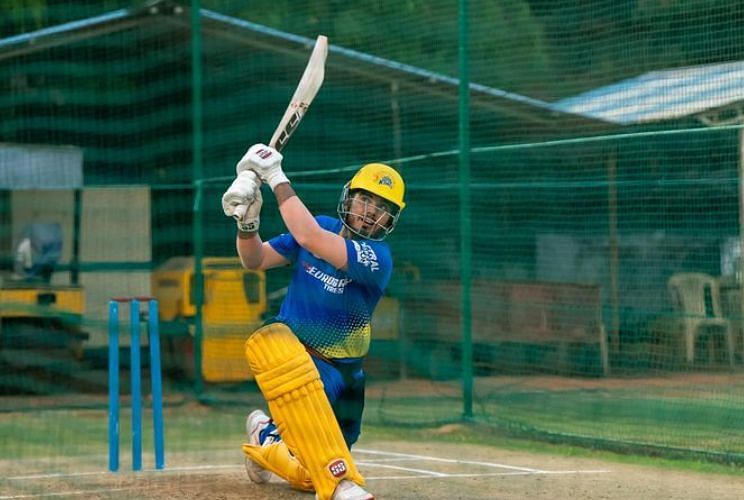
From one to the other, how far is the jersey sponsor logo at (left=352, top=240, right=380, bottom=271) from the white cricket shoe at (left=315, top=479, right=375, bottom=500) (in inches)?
41.3

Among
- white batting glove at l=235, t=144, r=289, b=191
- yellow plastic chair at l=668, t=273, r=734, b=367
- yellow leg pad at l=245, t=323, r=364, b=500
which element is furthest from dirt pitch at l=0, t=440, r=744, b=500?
white batting glove at l=235, t=144, r=289, b=191

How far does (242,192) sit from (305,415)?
1.12 metres

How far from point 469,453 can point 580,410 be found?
1.70 metres

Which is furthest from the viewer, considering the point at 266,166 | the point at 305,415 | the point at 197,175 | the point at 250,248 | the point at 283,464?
the point at 197,175

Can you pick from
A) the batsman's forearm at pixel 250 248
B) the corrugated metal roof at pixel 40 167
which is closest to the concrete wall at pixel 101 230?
the corrugated metal roof at pixel 40 167

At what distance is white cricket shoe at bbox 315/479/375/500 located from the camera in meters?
6.60

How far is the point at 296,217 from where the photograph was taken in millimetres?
6512

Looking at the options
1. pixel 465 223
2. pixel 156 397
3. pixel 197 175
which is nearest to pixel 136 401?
pixel 156 397

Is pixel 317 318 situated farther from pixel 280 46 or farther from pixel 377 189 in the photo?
pixel 280 46

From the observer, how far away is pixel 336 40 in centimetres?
1388

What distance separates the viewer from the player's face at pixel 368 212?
7086 millimetres

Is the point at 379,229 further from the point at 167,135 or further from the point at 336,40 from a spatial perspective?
the point at 167,135

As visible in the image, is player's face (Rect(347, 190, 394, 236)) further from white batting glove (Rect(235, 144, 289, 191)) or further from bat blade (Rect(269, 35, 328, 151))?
white batting glove (Rect(235, 144, 289, 191))

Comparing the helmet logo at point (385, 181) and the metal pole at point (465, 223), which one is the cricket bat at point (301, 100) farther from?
the metal pole at point (465, 223)
